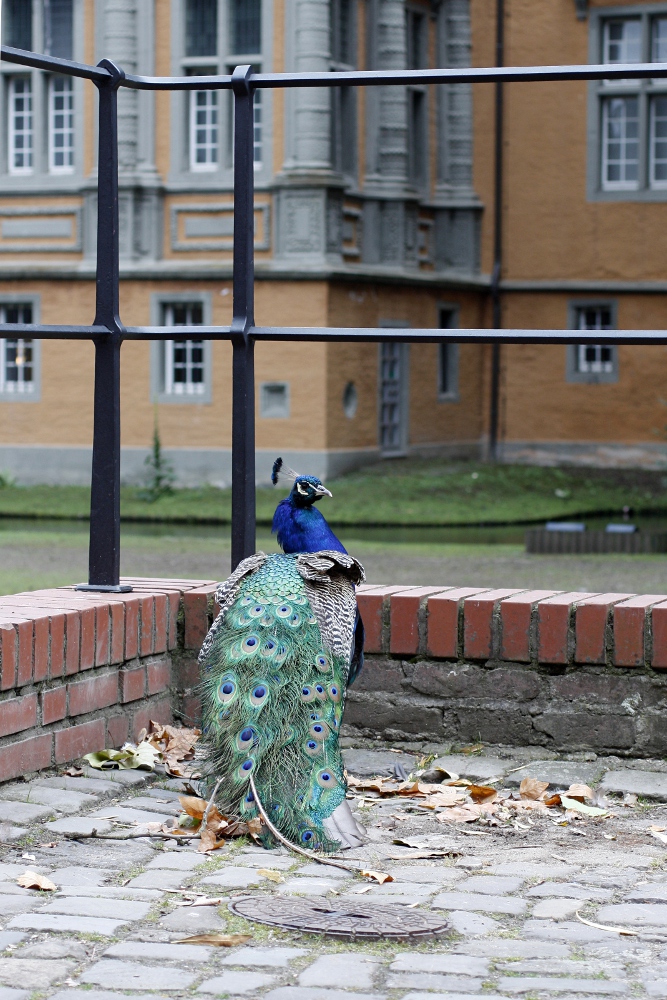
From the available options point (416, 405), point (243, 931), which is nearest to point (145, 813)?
point (243, 931)

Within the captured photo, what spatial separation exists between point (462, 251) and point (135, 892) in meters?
20.7

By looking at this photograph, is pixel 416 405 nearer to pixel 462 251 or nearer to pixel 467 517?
pixel 462 251

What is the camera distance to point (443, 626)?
5090mm

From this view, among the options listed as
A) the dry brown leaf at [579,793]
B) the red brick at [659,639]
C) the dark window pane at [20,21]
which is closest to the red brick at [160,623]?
the dry brown leaf at [579,793]

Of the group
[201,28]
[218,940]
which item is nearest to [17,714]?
[218,940]

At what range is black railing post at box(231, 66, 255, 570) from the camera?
202 inches

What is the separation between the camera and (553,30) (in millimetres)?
23766

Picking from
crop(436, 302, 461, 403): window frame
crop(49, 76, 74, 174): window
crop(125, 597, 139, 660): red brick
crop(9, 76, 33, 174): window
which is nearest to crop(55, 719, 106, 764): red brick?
crop(125, 597, 139, 660): red brick

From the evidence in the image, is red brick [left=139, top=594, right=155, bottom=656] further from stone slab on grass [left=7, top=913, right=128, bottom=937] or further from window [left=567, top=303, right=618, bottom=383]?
window [left=567, top=303, right=618, bottom=383]

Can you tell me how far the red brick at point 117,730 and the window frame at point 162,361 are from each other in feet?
53.0

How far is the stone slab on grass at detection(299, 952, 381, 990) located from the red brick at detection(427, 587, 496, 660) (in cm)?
197

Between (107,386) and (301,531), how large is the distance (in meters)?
0.94

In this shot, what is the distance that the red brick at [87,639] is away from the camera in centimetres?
472

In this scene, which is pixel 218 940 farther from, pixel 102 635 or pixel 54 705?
pixel 102 635
